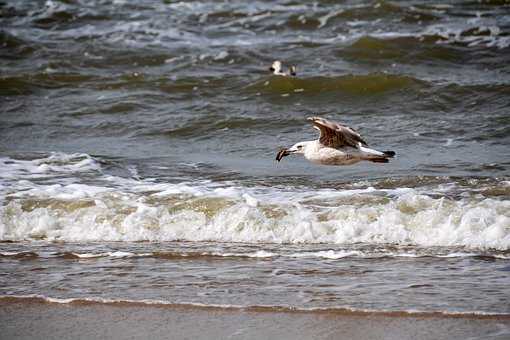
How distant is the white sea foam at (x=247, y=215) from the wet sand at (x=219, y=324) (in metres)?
1.33

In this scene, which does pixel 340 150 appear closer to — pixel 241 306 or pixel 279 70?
pixel 241 306

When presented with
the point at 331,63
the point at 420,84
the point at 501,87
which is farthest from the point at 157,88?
the point at 501,87


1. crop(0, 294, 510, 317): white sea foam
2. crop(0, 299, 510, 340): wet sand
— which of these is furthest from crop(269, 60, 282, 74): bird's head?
crop(0, 299, 510, 340): wet sand

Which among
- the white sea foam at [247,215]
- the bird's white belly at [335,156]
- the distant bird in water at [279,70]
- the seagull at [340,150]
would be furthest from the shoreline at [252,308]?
the distant bird in water at [279,70]

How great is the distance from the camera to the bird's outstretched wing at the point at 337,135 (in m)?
6.73

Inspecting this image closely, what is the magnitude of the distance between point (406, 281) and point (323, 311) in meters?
0.71

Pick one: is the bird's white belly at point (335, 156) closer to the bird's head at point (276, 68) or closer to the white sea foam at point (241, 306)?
the white sea foam at point (241, 306)

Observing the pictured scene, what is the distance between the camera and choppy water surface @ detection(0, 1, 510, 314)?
577 centimetres

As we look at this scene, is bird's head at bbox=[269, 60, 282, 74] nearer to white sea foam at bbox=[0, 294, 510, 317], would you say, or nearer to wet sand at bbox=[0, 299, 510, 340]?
white sea foam at bbox=[0, 294, 510, 317]

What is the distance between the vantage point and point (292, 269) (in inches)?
232

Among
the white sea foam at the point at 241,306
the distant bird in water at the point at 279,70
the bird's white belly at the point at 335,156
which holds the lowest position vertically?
the white sea foam at the point at 241,306

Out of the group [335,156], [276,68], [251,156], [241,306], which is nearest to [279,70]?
[276,68]

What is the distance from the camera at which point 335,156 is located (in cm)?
726

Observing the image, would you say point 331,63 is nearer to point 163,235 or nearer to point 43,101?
point 43,101
